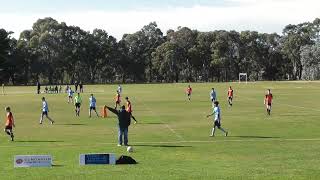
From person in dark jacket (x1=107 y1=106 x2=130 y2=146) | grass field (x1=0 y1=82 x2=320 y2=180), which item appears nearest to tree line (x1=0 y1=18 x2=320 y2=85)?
grass field (x1=0 y1=82 x2=320 y2=180)

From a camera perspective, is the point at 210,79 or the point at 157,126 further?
the point at 210,79

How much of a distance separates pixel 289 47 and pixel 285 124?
13521cm

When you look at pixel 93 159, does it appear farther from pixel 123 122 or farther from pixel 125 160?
pixel 123 122

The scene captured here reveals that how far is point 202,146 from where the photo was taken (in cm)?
2766

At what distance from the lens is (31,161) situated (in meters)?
19.8

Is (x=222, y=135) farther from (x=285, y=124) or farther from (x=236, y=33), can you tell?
(x=236, y=33)

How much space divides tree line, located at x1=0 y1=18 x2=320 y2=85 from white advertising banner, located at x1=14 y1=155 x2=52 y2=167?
5408 inches

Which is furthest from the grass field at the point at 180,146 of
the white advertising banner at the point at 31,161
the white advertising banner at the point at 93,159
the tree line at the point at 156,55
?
the tree line at the point at 156,55

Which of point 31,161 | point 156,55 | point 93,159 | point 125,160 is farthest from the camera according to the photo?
point 156,55

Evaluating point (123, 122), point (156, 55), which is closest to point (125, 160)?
point (123, 122)

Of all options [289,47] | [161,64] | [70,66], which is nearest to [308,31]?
[289,47]

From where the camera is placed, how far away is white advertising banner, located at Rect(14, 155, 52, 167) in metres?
19.7

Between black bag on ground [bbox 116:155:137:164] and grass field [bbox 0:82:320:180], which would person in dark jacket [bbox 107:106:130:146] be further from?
black bag on ground [bbox 116:155:137:164]

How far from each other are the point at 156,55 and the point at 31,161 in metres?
148
